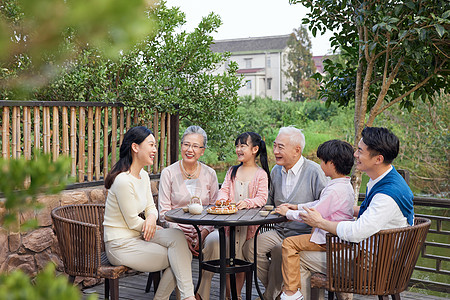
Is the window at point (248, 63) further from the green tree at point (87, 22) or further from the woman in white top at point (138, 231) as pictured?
the green tree at point (87, 22)

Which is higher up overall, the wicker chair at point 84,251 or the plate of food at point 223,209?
the plate of food at point 223,209

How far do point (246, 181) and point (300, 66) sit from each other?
31267mm

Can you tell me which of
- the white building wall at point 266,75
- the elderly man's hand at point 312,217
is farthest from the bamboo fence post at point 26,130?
the white building wall at point 266,75

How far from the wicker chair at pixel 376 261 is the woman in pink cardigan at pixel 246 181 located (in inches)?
38.5

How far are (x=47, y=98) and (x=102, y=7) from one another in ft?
16.4

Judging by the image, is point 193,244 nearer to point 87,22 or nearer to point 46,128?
point 46,128

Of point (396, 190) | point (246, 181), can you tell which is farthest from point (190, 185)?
point (396, 190)

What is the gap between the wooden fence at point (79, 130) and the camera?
394 centimetres

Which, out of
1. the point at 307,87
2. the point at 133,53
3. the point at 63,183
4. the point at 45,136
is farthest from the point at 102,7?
the point at 307,87

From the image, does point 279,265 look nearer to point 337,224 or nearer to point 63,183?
point 337,224

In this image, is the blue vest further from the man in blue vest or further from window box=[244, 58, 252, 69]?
window box=[244, 58, 252, 69]

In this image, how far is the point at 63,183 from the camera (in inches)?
24.1

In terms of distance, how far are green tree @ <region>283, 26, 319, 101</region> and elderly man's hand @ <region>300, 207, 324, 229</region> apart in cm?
3020

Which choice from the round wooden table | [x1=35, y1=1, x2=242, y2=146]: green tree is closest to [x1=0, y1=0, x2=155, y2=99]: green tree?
the round wooden table
